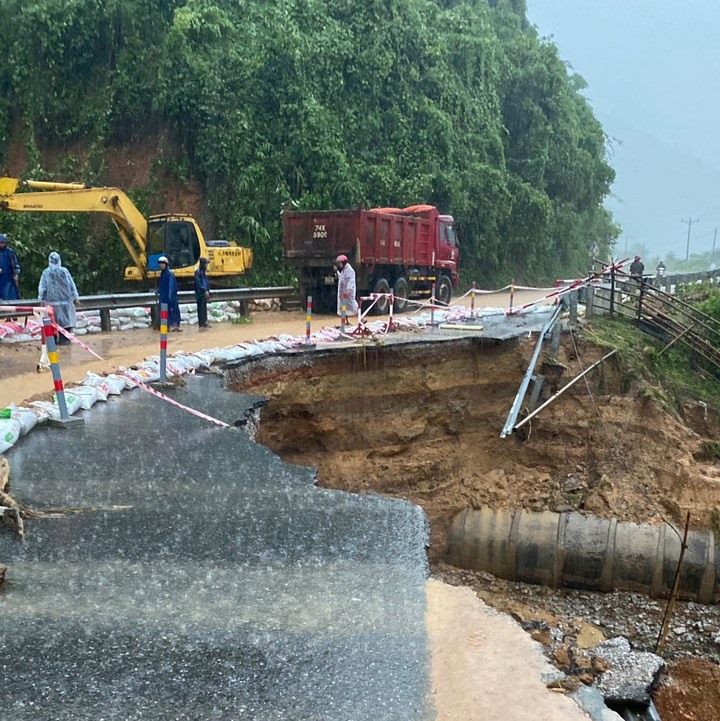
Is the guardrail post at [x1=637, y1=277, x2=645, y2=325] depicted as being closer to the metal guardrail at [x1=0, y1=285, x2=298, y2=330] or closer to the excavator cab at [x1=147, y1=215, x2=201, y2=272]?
the metal guardrail at [x1=0, y1=285, x2=298, y2=330]

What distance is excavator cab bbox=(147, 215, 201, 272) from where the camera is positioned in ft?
54.2

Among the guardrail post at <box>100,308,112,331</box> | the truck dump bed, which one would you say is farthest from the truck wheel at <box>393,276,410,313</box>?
the guardrail post at <box>100,308,112,331</box>

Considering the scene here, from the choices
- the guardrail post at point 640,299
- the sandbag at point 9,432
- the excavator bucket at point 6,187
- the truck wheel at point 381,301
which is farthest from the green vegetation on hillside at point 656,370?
the excavator bucket at point 6,187

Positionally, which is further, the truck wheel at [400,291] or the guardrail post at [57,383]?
the truck wheel at [400,291]

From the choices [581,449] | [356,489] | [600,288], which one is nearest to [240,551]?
[356,489]

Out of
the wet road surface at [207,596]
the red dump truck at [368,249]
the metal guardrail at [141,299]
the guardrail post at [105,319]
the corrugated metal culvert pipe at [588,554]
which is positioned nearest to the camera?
the wet road surface at [207,596]

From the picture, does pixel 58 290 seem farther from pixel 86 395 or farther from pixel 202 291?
pixel 86 395

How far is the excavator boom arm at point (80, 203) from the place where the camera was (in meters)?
13.4

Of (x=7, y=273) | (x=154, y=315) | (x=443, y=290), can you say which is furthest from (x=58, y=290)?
(x=443, y=290)

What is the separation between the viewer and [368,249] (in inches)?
620

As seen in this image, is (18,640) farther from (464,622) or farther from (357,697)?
(464,622)

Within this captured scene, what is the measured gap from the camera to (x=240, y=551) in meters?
3.87

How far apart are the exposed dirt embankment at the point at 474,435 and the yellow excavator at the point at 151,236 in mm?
7392

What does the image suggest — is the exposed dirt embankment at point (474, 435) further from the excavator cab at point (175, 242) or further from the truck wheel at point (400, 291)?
the excavator cab at point (175, 242)
